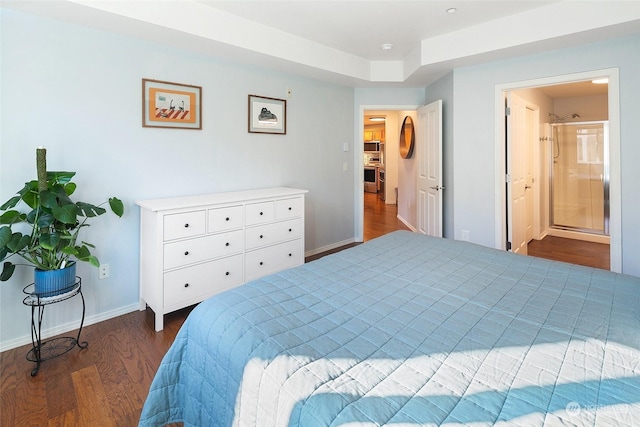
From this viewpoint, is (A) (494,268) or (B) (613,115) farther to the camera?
(B) (613,115)

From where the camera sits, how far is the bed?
2.64ft

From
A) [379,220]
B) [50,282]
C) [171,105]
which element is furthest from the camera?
[379,220]

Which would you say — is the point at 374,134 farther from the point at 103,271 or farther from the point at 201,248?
the point at 103,271

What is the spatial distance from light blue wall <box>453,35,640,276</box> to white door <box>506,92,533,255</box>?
0.21 meters

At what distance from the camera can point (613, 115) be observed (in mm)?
2838

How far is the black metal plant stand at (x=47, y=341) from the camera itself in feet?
6.68

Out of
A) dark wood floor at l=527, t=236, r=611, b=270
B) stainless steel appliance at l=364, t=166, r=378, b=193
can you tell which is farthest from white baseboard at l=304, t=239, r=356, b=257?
stainless steel appliance at l=364, t=166, r=378, b=193

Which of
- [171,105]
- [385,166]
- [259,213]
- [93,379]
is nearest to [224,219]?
[259,213]

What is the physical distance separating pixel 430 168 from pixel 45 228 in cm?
388

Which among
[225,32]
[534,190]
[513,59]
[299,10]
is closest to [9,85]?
[225,32]

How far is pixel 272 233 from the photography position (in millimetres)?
3131

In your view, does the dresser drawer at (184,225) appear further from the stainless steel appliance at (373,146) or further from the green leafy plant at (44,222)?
the stainless steel appliance at (373,146)

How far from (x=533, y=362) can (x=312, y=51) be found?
3343 mm

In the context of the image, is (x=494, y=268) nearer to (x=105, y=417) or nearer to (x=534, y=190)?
(x=105, y=417)
